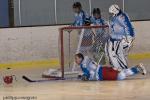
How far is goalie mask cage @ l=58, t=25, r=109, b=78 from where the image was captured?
1077 centimetres

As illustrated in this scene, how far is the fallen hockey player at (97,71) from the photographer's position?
10.3 m

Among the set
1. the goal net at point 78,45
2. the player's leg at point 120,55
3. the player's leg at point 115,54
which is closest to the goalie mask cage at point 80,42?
the goal net at point 78,45

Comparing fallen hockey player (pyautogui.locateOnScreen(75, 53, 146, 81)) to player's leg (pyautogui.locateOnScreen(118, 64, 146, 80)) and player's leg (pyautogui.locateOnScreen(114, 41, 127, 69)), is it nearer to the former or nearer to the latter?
player's leg (pyautogui.locateOnScreen(118, 64, 146, 80))

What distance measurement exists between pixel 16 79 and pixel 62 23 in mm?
3364

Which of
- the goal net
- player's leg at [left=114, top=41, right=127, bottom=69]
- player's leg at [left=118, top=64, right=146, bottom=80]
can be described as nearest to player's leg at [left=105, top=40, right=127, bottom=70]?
player's leg at [left=114, top=41, right=127, bottom=69]

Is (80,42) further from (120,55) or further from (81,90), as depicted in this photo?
(81,90)

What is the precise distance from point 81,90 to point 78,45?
159 cm

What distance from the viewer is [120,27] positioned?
10.9 m

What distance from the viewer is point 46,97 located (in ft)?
28.9

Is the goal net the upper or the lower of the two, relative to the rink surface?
upper

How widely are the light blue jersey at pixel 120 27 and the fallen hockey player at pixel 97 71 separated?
69cm

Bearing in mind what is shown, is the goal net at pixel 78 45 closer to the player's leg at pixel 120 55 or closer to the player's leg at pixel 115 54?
the player's leg at pixel 115 54

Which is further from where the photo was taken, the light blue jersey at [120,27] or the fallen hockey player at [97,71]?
the light blue jersey at [120,27]

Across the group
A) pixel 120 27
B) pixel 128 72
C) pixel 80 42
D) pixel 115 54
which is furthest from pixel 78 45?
pixel 128 72
